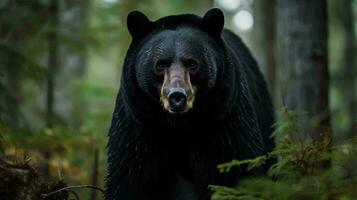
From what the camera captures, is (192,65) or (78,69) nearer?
(192,65)

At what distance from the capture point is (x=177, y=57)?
5.77m

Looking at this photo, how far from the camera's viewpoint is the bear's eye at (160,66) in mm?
5766

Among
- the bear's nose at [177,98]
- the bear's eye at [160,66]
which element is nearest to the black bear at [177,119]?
the bear's eye at [160,66]

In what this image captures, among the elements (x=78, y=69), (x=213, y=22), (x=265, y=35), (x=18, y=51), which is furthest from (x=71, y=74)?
(x=213, y=22)

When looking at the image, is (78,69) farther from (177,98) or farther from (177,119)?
(177,98)

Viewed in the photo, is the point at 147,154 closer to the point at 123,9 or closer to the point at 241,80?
the point at 241,80

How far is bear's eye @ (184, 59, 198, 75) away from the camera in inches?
227

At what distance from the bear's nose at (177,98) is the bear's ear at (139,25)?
1.05 m

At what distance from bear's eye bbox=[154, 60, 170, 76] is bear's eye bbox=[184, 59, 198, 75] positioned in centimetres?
15

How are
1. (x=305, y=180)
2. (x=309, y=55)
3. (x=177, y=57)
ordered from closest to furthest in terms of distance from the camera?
(x=305, y=180)
(x=177, y=57)
(x=309, y=55)

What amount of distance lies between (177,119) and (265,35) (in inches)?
383

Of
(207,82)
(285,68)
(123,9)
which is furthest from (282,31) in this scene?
(123,9)

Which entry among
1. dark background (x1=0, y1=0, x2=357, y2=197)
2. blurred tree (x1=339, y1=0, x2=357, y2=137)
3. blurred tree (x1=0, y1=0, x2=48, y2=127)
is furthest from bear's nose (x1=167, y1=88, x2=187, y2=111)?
blurred tree (x1=339, y1=0, x2=357, y2=137)

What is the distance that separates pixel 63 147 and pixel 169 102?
5232 millimetres
